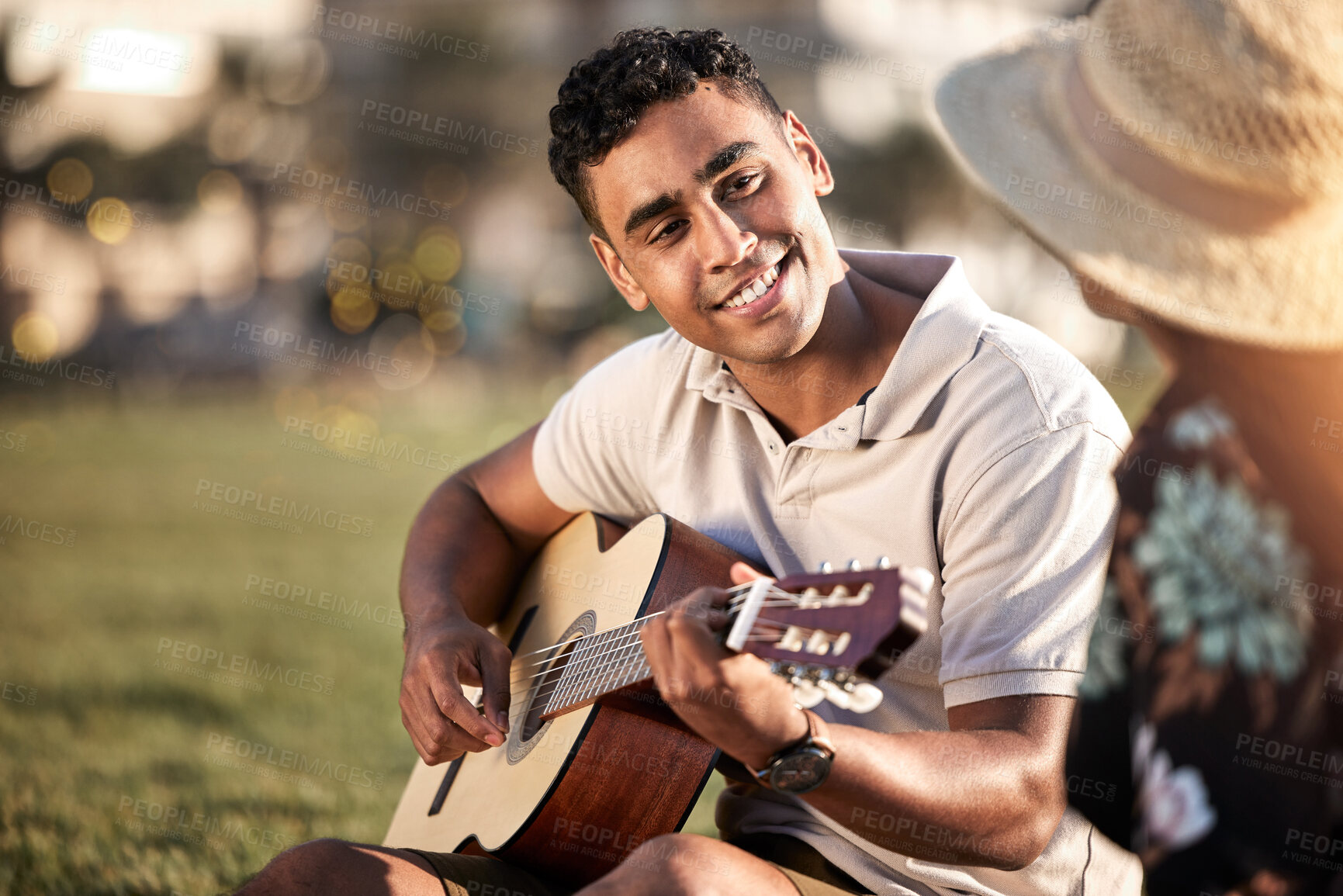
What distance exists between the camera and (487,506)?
315cm

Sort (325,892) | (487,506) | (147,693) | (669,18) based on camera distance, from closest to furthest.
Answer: (325,892), (487,506), (147,693), (669,18)

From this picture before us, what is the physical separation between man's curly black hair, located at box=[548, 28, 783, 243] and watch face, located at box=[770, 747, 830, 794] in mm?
1327

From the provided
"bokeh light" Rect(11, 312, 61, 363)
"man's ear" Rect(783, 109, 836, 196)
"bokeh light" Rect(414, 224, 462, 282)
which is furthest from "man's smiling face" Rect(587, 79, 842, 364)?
"bokeh light" Rect(414, 224, 462, 282)

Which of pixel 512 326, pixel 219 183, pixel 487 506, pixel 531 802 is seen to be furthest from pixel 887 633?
pixel 219 183

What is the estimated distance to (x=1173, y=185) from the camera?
1.42 meters

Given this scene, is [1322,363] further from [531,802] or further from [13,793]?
[13,793]

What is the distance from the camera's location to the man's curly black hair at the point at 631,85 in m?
2.22

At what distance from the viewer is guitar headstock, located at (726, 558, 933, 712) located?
1.41 meters

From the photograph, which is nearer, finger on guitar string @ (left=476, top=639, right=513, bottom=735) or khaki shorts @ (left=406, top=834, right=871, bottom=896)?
khaki shorts @ (left=406, top=834, right=871, bottom=896)

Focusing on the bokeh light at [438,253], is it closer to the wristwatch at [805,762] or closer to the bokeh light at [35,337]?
the bokeh light at [35,337]

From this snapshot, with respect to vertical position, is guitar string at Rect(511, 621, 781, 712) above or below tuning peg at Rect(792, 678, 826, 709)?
below

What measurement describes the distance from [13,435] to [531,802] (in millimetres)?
12718

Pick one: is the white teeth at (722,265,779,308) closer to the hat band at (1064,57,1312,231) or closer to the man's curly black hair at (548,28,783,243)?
the man's curly black hair at (548,28,783,243)

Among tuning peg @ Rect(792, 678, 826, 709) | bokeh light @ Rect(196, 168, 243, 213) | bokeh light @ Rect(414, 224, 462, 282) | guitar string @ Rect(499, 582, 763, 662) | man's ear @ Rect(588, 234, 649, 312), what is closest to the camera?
tuning peg @ Rect(792, 678, 826, 709)
